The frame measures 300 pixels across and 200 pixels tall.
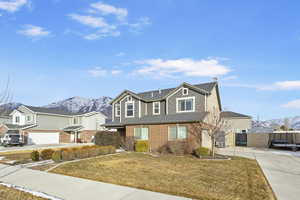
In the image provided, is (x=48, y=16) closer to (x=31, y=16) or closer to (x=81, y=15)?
(x=31, y=16)

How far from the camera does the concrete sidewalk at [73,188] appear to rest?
7.18 meters

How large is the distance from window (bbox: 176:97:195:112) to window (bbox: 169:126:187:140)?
289 cm

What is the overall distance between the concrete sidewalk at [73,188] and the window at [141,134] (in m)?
12.6

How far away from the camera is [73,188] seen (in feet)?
26.8

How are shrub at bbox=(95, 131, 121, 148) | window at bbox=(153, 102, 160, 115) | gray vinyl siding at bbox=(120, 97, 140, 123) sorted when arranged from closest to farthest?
1. shrub at bbox=(95, 131, 121, 148)
2. window at bbox=(153, 102, 160, 115)
3. gray vinyl siding at bbox=(120, 97, 140, 123)

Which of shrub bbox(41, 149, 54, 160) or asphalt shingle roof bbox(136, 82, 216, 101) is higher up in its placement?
asphalt shingle roof bbox(136, 82, 216, 101)

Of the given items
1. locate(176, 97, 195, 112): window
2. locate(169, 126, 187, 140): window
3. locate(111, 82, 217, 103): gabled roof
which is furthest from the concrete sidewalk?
locate(111, 82, 217, 103): gabled roof

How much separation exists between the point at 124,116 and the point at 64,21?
42.9 ft

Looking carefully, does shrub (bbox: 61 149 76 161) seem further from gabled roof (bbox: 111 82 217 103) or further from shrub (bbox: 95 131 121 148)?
gabled roof (bbox: 111 82 217 103)

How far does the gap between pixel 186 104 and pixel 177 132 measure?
3.68 metres

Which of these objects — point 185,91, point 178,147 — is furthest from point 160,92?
point 178,147

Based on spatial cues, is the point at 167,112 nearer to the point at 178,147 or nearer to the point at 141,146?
the point at 141,146

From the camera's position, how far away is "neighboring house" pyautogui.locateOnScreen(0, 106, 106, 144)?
36938 mm

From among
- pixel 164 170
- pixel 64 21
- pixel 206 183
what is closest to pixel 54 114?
pixel 64 21
